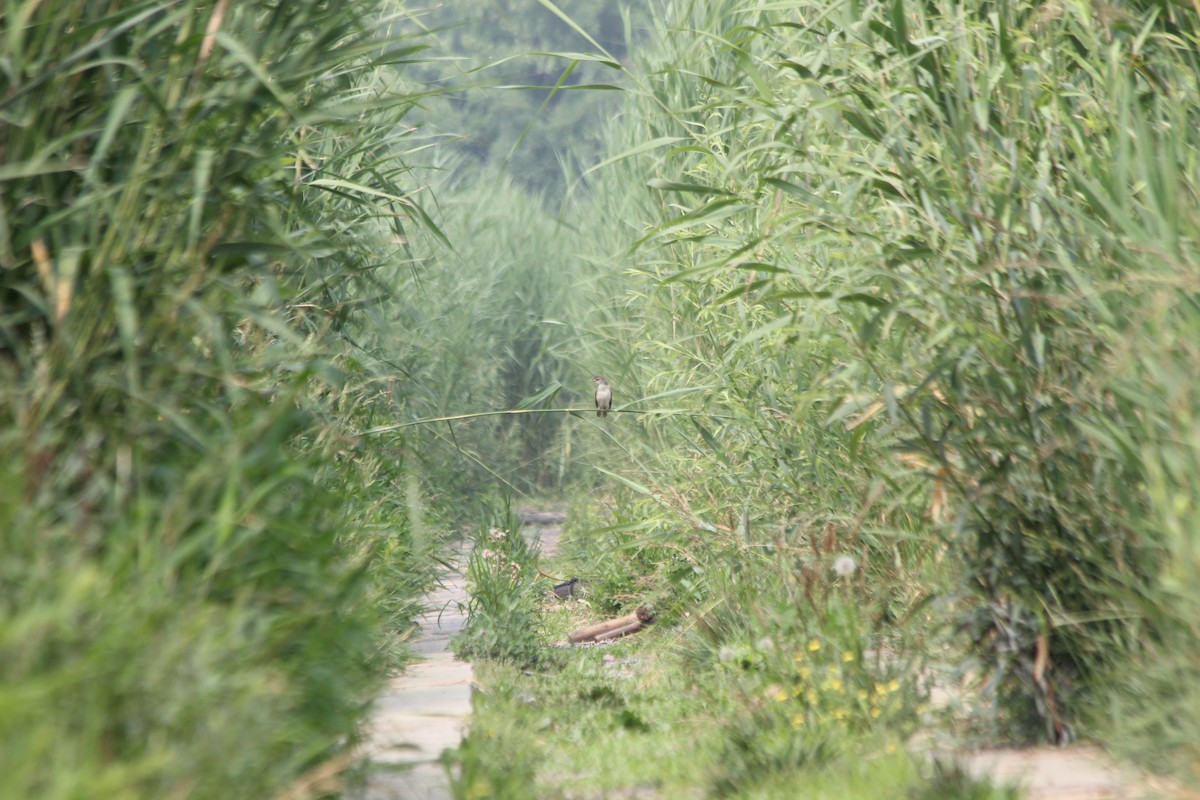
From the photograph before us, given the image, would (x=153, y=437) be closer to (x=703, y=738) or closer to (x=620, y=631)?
(x=703, y=738)

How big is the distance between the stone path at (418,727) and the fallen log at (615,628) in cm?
135

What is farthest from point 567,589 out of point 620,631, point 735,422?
point 735,422

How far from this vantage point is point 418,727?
12.6 feet

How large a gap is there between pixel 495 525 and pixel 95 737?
543cm

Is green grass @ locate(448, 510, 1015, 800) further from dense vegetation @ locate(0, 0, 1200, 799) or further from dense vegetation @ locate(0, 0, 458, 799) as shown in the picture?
dense vegetation @ locate(0, 0, 458, 799)

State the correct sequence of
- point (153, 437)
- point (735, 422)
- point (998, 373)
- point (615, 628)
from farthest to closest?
point (615, 628) < point (735, 422) < point (998, 373) < point (153, 437)

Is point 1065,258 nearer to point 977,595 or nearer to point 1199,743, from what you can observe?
point 977,595

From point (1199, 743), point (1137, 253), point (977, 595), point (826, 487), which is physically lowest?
point (826, 487)

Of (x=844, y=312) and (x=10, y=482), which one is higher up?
(x=10, y=482)

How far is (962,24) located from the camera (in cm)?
389

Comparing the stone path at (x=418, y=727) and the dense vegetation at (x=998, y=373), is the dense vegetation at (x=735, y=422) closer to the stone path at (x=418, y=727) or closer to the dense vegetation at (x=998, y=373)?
the dense vegetation at (x=998, y=373)

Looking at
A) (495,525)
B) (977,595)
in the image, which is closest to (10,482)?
(977,595)

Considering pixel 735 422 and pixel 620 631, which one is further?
pixel 620 631

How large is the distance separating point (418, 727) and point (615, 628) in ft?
12.8
